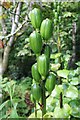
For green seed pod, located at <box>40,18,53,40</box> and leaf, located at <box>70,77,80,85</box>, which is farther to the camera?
leaf, located at <box>70,77,80,85</box>

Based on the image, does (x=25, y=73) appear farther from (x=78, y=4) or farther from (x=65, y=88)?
(x=65, y=88)

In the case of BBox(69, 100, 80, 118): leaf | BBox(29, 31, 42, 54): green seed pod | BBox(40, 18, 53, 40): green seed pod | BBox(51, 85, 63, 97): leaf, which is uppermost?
BBox(40, 18, 53, 40): green seed pod

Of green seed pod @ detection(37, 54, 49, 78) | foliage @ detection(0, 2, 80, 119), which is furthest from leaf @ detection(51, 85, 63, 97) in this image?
green seed pod @ detection(37, 54, 49, 78)

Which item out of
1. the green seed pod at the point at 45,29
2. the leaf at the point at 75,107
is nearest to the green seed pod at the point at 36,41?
the green seed pod at the point at 45,29

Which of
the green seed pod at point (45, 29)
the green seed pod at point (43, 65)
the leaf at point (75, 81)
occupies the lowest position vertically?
the leaf at point (75, 81)

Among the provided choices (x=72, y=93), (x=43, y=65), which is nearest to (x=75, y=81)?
(x=72, y=93)

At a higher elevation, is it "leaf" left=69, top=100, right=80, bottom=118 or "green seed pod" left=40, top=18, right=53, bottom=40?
"green seed pod" left=40, top=18, right=53, bottom=40

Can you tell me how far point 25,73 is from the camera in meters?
2.59

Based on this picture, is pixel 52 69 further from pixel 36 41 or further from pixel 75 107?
pixel 36 41

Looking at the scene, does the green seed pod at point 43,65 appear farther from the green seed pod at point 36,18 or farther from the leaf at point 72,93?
the leaf at point 72,93

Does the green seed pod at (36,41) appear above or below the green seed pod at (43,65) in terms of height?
above

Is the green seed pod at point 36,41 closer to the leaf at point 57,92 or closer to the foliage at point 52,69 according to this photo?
the foliage at point 52,69

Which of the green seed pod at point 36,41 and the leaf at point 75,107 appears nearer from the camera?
the green seed pod at point 36,41

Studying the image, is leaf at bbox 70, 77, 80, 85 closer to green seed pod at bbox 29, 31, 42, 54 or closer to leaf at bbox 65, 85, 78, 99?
leaf at bbox 65, 85, 78, 99
